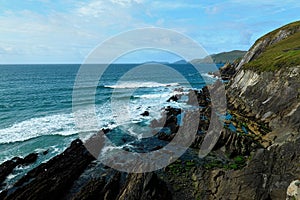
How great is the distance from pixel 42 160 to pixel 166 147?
15.0 meters

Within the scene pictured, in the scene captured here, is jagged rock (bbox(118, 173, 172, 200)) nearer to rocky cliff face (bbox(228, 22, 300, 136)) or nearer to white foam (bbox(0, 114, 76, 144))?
rocky cliff face (bbox(228, 22, 300, 136))

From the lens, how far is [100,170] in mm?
23875

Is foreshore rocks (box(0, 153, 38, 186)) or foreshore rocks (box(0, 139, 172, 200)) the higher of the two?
foreshore rocks (box(0, 139, 172, 200))

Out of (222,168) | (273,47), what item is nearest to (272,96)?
(222,168)

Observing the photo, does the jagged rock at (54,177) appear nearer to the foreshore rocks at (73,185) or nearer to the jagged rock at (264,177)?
the foreshore rocks at (73,185)

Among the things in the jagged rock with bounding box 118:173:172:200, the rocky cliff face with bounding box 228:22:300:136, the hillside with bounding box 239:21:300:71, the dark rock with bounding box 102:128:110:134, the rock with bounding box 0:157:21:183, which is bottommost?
the rock with bounding box 0:157:21:183

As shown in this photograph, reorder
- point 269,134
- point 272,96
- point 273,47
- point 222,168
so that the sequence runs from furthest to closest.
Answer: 1. point 273,47
2. point 272,96
3. point 269,134
4. point 222,168

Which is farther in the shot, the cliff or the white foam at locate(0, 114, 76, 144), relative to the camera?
the white foam at locate(0, 114, 76, 144)

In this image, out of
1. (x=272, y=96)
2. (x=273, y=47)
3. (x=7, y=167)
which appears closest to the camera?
(x=7, y=167)

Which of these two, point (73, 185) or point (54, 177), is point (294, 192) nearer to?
point (73, 185)

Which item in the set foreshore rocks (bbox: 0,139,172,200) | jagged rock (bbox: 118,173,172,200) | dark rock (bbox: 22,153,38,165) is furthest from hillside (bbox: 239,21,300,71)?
dark rock (bbox: 22,153,38,165)

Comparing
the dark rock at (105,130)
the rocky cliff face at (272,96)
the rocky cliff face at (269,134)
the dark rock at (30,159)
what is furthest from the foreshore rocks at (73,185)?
the rocky cliff face at (272,96)

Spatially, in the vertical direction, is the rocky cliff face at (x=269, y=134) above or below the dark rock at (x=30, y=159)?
above

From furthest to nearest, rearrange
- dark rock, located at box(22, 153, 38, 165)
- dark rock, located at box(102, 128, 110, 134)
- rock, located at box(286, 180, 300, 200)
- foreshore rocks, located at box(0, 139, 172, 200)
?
dark rock, located at box(102, 128, 110, 134), dark rock, located at box(22, 153, 38, 165), foreshore rocks, located at box(0, 139, 172, 200), rock, located at box(286, 180, 300, 200)
